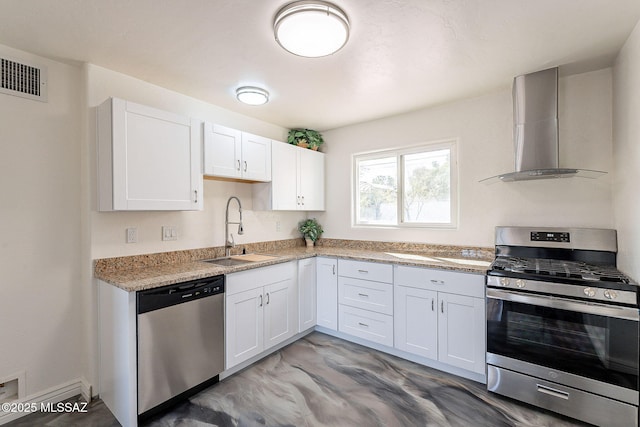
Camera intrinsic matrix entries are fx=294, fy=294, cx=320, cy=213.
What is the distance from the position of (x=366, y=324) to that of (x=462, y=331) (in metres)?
0.88

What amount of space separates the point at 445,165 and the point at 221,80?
7.52 feet

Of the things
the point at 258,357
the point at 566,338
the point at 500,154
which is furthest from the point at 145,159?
the point at 566,338

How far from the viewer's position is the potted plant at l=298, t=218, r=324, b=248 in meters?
3.81

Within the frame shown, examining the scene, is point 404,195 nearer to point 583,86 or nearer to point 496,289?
point 496,289

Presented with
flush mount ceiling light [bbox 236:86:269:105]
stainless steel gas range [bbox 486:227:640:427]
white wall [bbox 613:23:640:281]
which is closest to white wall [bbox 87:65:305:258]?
flush mount ceiling light [bbox 236:86:269:105]

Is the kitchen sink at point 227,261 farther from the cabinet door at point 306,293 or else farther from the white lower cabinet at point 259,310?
the cabinet door at point 306,293

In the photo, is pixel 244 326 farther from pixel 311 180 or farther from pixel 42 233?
pixel 311 180

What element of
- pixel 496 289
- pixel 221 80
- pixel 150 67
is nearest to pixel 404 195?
pixel 496 289

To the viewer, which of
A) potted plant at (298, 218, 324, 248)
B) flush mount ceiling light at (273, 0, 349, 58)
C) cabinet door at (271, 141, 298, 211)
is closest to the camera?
flush mount ceiling light at (273, 0, 349, 58)

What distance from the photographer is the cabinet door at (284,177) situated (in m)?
3.18

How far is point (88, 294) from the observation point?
2.14 metres

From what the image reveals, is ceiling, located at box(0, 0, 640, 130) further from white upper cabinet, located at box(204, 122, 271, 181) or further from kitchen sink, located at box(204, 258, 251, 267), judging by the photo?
kitchen sink, located at box(204, 258, 251, 267)

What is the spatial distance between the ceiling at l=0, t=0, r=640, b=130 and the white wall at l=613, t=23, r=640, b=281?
7.0 inches

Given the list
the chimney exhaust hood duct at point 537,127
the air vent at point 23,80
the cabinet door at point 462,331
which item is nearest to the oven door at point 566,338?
the cabinet door at point 462,331
